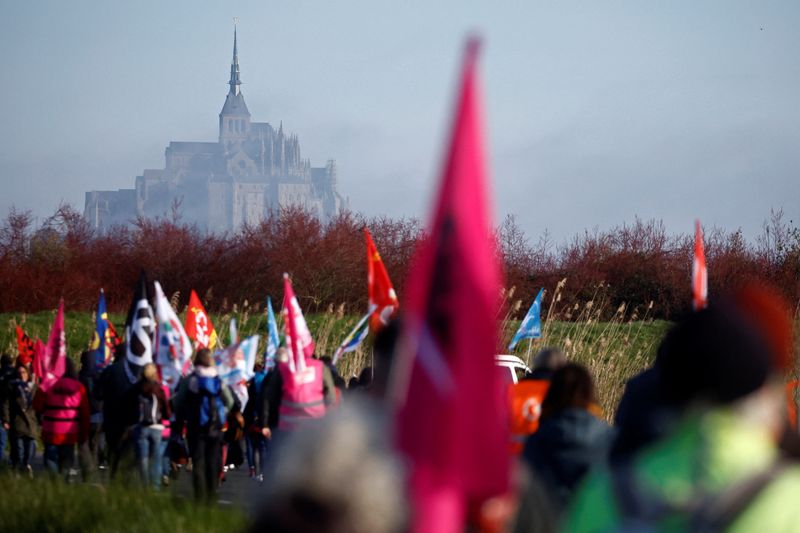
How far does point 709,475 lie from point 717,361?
0.31m

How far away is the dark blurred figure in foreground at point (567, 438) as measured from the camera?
20.1ft

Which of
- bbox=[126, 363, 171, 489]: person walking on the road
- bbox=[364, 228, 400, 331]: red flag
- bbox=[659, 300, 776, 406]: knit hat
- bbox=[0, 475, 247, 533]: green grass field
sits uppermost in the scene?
bbox=[364, 228, 400, 331]: red flag

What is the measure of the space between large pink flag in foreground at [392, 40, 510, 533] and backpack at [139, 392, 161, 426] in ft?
37.1

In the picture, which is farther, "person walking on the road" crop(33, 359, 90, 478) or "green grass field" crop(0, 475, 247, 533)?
"person walking on the road" crop(33, 359, 90, 478)

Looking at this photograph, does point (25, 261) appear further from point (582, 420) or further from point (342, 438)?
point (342, 438)

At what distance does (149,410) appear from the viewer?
46.0 ft

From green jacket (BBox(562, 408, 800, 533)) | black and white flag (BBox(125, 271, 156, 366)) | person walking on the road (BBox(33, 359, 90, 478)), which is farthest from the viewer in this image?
person walking on the road (BBox(33, 359, 90, 478))

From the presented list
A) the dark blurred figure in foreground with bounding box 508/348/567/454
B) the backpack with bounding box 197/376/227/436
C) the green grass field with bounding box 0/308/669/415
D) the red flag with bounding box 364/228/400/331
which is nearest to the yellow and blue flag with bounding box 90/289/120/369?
the green grass field with bounding box 0/308/669/415

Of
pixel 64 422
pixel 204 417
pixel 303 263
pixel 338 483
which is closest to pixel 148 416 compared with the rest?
pixel 204 417

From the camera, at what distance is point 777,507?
261cm

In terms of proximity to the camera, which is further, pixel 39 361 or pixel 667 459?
pixel 39 361

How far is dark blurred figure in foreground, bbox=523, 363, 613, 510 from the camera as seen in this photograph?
613 centimetres

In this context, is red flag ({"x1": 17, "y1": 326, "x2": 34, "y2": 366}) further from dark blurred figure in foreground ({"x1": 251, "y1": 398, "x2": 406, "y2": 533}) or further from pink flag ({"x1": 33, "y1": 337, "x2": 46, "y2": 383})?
dark blurred figure in foreground ({"x1": 251, "y1": 398, "x2": 406, "y2": 533})

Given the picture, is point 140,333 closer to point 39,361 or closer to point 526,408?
point 39,361
